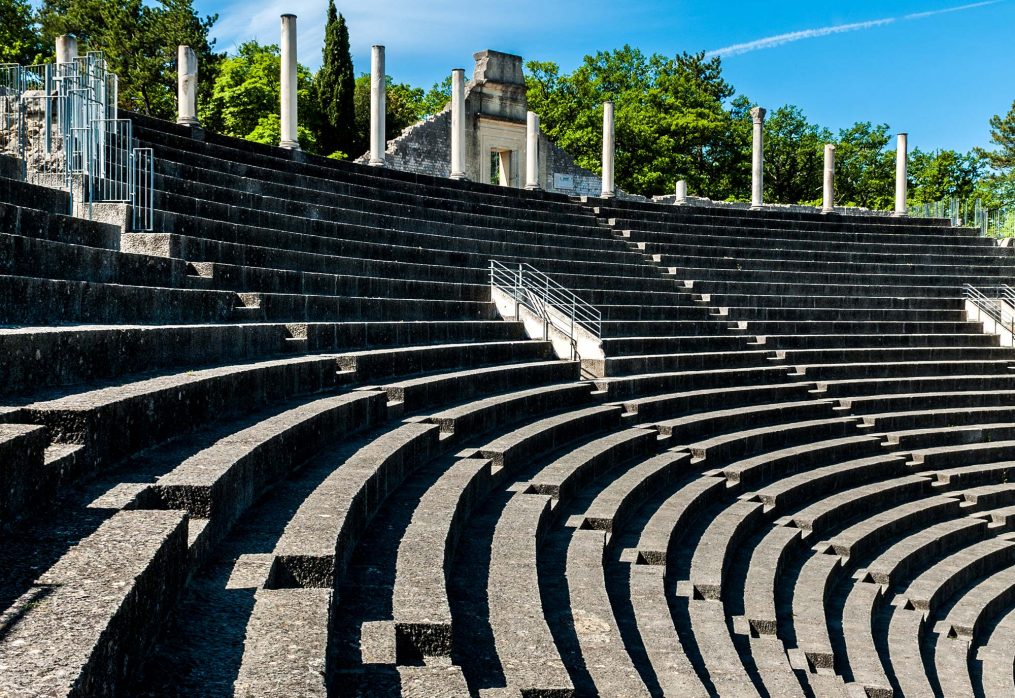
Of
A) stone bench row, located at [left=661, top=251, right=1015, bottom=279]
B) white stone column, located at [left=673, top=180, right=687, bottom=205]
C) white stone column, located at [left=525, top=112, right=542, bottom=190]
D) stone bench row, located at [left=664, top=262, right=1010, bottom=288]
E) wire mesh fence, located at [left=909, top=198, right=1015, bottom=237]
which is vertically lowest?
stone bench row, located at [left=664, top=262, right=1010, bottom=288]

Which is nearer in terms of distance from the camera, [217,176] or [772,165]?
[217,176]

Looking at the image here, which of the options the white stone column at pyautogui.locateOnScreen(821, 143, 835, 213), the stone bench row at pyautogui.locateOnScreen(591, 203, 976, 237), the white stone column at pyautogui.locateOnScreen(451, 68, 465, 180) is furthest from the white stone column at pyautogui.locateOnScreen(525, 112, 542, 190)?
the white stone column at pyautogui.locateOnScreen(821, 143, 835, 213)

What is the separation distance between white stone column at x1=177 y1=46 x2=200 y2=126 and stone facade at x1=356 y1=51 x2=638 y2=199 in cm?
1130

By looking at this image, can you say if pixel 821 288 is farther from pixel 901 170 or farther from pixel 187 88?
pixel 187 88

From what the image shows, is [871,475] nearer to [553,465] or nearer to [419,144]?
[553,465]

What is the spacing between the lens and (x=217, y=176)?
12281mm

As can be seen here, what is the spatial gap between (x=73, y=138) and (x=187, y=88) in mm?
6174

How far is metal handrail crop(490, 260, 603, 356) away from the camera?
42.6ft

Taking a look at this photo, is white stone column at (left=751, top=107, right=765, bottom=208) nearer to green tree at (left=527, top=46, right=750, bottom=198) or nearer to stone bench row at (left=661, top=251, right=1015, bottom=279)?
stone bench row at (left=661, top=251, right=1015, bottom=279)

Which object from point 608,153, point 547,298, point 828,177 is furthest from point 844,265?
point 828,177

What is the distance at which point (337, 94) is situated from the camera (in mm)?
38219

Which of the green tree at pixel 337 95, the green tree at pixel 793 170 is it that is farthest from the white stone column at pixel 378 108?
the green tree at pixel 793 170

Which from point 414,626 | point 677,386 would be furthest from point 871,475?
point 414,626

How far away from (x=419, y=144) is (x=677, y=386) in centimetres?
1668
